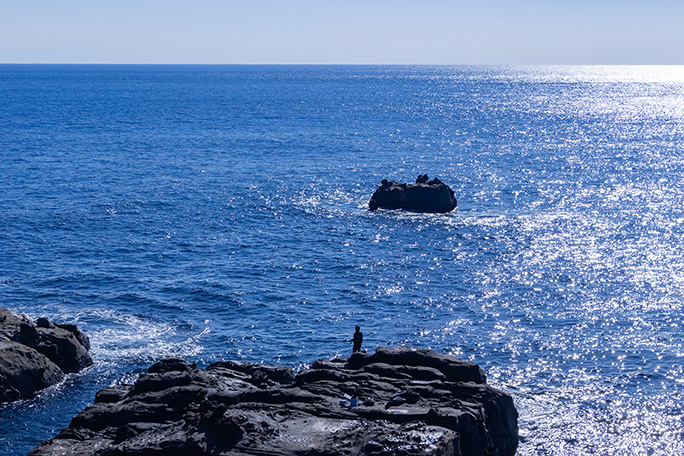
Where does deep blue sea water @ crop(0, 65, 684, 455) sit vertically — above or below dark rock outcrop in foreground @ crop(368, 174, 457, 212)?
below

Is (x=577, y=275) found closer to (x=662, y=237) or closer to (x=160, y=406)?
(x=662, y=237)

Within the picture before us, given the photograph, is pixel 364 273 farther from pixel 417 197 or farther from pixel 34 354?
pixel 34 354

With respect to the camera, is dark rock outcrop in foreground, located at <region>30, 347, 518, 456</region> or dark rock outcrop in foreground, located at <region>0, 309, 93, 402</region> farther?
dark rock outcrop in foreground, located at <region>0, 309, 93, 402</region>

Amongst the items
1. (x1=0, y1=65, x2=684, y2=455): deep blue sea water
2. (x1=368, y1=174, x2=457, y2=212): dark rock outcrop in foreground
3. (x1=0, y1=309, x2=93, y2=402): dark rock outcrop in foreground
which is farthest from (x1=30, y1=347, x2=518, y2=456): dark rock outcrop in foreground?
(x1=368, y1=174, x2=457, y2=212): dark rock outcrop in foreground

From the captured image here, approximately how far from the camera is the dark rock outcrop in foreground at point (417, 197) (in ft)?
338

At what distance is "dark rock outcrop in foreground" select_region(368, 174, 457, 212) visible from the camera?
102875mm

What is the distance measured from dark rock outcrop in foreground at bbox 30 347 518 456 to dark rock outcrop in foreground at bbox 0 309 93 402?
773 centimetres

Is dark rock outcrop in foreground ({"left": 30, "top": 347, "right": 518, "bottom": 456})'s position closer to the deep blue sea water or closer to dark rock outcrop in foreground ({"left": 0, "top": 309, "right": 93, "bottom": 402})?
the deep blue sea water

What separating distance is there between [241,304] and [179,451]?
34038 mm

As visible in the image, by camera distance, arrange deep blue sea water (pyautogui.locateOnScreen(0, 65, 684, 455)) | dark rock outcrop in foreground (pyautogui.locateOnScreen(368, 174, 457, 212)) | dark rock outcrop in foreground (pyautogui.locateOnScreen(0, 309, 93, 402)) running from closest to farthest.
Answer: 1. dark rock outcrop in foreground (pyautogui.locateOnScreen(0, 309, 93, 402))
2. deep blue sea water (pyautogui.locateOnScreen(0, 65, 684, 455))
3. dark rock outcrop in foreground (pyautogui.locateOnScreen(368, 174, 457, 212))

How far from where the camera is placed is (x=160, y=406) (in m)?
41.8

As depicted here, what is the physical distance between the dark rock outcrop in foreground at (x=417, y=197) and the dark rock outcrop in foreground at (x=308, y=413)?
2244 inches

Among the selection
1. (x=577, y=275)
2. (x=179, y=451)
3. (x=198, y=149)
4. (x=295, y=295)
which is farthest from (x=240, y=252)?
(x=198, y=149)

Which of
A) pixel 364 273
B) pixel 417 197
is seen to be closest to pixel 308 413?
pixel 364 273
